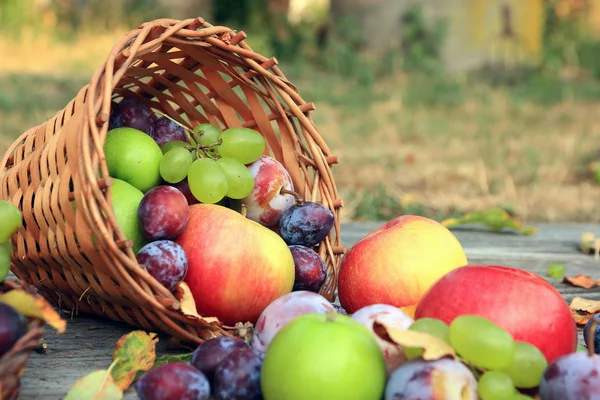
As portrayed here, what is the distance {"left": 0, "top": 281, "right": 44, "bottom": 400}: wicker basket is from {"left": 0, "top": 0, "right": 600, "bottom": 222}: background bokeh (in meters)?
1.81

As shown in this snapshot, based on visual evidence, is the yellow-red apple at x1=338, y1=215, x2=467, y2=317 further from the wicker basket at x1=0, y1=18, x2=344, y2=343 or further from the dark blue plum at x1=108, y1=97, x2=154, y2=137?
the dark blue plum at x1=108, y1=97, x2=154, y2=137

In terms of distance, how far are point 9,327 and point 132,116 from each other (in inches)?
23.1

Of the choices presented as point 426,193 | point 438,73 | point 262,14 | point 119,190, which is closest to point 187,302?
point 119,190

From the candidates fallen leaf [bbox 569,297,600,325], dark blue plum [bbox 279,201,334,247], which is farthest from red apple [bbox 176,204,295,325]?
fallen leaf [bbox 569,297,600,325]

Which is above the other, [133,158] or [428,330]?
[133,158]

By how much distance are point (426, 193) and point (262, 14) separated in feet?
12.7

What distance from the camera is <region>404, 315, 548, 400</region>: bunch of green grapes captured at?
0.84m

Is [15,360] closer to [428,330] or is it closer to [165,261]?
[165,261]

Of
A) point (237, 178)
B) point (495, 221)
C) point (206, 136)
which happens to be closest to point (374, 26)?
point (495, 221)

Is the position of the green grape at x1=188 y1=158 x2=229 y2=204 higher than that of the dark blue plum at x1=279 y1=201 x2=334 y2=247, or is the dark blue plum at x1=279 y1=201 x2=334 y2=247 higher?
the green grape at x1=188 y1=158 x2=229 y2=204

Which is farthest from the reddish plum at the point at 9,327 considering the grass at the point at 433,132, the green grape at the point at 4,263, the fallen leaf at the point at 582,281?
the grass at the point at 433,132

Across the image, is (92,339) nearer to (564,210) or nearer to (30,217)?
(30,217)

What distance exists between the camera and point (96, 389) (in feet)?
3.03

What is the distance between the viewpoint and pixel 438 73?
5637mm
